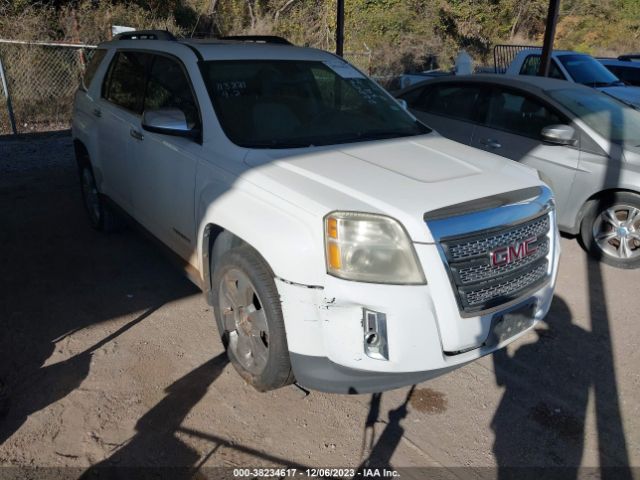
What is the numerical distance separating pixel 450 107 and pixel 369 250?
450cm

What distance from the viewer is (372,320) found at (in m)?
2.54

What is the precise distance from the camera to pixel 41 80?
438 inches

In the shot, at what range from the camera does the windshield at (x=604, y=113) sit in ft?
17.7

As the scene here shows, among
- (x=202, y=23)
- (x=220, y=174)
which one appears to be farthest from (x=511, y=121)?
(x=202, y=23)

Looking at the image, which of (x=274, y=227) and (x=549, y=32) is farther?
Result: (x=549, y=32)

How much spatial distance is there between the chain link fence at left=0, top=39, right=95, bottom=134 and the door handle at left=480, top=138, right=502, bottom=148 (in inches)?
321

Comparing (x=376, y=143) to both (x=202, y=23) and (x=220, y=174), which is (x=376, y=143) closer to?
(x=220, y=174)

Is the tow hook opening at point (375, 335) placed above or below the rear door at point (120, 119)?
below

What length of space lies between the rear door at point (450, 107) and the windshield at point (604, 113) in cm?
88

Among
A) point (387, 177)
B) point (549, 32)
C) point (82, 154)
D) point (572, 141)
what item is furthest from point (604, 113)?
point (82, 154)

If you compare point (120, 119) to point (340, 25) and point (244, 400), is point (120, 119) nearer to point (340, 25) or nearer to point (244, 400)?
point (244, 400)

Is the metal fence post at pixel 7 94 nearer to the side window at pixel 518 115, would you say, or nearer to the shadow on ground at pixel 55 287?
the shadow on ground at pixel 55 287

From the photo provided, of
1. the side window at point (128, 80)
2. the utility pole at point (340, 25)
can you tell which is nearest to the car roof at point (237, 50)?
the side window at point (128, 80)

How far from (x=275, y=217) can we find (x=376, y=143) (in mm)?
1102
